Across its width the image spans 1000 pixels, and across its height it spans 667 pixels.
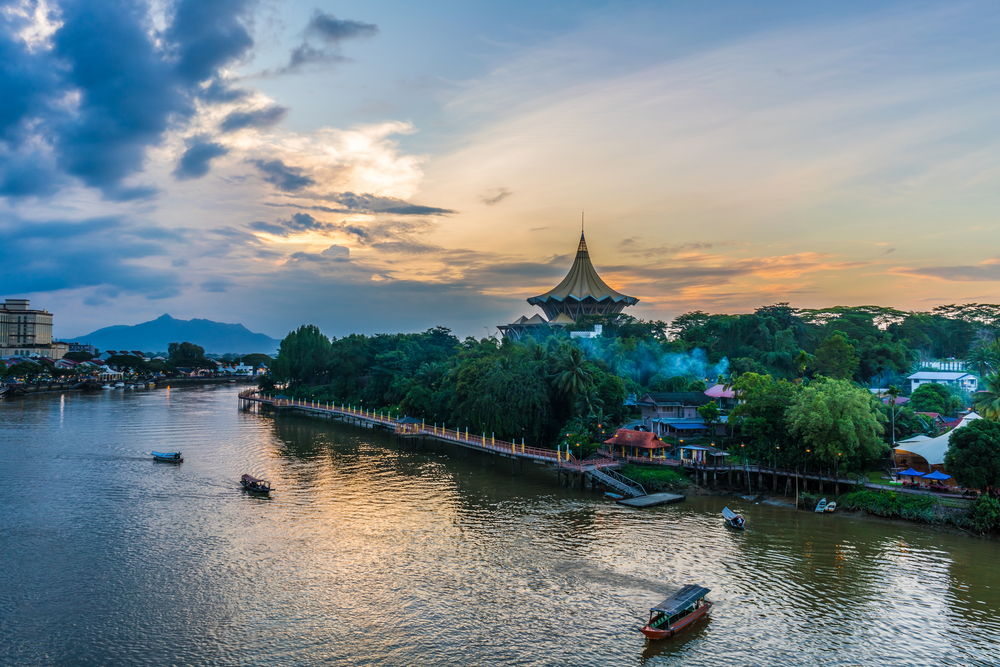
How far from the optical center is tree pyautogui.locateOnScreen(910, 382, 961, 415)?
54188mm

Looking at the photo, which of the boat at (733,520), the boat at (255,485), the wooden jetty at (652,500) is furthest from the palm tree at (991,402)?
the boat at (255,485)

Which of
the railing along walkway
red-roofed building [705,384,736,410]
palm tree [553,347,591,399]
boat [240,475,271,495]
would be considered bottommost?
boat [240,475,271,495]

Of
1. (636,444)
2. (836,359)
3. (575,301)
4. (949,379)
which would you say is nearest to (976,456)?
(636,444)

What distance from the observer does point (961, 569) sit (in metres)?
27.9

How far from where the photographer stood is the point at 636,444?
46.8 meters

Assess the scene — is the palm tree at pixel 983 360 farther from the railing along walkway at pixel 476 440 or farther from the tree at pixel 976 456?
the railing along walkway at pixel 476 440

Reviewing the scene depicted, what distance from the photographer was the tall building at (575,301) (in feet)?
326

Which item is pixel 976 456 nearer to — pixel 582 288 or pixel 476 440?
pixel 476 440

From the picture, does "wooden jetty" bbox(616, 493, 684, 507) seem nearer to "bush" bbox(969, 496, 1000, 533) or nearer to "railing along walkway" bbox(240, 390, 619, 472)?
"railing along walkway" bbox(240, 390, 619, 472)

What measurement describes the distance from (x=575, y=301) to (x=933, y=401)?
53649 millimetres

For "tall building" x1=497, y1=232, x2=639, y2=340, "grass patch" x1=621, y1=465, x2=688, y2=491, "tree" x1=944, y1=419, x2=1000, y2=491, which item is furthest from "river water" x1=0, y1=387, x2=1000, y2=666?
"tall building" x1=497, y1=232, x2=639, y2=340

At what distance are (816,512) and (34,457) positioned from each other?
6330cm

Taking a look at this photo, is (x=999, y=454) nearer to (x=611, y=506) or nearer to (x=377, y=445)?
(x=611, y=506)

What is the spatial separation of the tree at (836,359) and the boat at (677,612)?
51.8 metres
